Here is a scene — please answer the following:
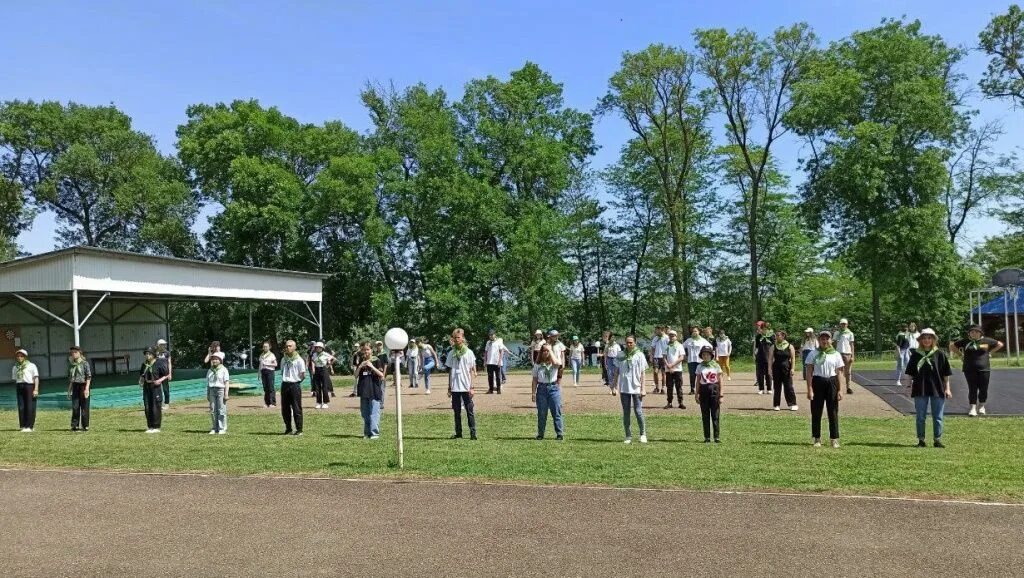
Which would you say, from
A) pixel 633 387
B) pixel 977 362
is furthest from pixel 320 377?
pixel 977 362

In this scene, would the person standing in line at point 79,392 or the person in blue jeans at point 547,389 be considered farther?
the person standing in line at point 79,392

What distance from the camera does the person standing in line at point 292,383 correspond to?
15023mm

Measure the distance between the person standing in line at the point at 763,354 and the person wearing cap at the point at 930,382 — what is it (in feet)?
24.1

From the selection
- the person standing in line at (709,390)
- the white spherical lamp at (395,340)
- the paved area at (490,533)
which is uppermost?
the white spherical lamp at (395,340)

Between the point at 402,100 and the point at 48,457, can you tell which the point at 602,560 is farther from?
the point at 402,100

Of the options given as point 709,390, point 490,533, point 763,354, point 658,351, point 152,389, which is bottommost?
point 490,533

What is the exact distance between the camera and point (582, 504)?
8664mm

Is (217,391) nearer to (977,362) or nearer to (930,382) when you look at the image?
(930,382)

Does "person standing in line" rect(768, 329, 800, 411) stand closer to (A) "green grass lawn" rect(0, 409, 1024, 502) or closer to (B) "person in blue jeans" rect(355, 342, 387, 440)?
(A) "green grass lawn" rect(0, 409, 1024, 502)

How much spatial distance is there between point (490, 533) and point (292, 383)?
27.5ft

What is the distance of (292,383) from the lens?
15.0m

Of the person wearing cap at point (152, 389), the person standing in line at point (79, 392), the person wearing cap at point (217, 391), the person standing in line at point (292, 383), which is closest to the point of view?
the person standing in line at point (292, 383)

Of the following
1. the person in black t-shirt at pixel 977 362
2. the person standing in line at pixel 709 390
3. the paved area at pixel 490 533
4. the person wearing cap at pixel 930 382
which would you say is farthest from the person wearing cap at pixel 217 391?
the person in black t-shirt at pixel 977 362

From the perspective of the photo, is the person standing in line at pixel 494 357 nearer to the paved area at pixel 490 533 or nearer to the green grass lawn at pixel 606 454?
the green grass lawn at pixel 606 454
